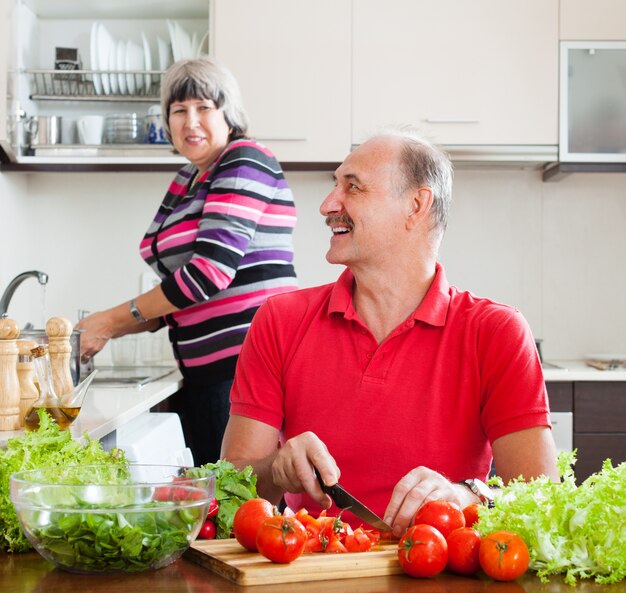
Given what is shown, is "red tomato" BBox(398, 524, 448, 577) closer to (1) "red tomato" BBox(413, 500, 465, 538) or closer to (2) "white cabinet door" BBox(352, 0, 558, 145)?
(1) "red tomato" BBox(413, 500, 465, 538)

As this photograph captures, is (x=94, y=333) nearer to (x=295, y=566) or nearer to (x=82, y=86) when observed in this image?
(x=82, y=86)

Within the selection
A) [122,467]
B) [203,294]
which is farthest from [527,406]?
[203,294]

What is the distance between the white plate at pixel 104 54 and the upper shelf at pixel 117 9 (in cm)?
13

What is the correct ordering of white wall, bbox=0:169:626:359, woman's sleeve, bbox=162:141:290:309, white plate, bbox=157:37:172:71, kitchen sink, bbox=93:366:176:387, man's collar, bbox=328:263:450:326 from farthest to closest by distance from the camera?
white wall, bbox=0:169:626:359, white plate, bbox=157:37:172:71, kitchen sink, bbox=93:366:176:387, woman's sleeve, bbox=162:141:290:309, man's collar, bbox=328:263:450:326

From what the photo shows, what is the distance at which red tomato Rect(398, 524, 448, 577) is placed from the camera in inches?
40.4

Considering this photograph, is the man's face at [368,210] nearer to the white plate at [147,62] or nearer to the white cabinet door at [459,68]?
the white cabinet door at [459,68]

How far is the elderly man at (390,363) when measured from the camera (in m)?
1.64

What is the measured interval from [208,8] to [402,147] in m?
2.02

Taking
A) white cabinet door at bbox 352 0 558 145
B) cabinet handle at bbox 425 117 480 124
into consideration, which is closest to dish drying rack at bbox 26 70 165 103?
white cabinet door at bbox 352 0 558 145

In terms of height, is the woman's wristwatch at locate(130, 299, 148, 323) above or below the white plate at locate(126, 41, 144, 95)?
below

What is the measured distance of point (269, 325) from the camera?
1.81 metres

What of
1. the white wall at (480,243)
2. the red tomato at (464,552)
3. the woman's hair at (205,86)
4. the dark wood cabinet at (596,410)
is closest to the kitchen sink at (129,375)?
the white wall at (480,243)

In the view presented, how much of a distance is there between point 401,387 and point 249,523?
0.64 metres

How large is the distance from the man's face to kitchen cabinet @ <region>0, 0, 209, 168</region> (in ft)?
5.52
